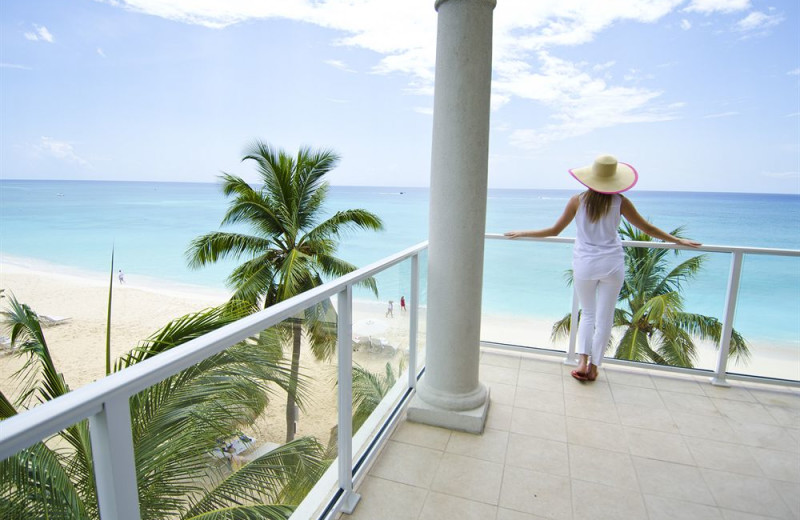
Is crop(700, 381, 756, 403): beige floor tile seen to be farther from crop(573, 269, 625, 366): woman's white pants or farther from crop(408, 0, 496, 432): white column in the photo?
crop(408, 0, 496, 432): white column

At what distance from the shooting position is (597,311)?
11.2 ft

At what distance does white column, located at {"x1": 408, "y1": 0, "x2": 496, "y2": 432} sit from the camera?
2.50 metres

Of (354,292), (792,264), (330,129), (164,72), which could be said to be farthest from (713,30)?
(164,72)

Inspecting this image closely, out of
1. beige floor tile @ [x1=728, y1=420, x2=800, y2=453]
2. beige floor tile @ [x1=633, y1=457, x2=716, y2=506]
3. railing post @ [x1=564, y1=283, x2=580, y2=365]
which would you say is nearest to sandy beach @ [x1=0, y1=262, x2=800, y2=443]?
railing post @ [x1=564, y1=283, x2=580, y2=365]

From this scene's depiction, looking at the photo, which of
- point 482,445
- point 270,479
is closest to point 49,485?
point 270,479

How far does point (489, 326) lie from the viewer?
4.50 m

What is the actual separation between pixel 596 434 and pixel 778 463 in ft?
3.16

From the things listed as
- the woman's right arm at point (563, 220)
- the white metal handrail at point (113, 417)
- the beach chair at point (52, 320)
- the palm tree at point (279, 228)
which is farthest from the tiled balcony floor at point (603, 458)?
the beach chair at point (52, 320)

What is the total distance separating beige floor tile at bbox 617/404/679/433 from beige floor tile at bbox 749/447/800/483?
434mm

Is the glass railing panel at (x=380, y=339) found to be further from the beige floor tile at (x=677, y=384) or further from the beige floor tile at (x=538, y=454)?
the beige floor tile at (x=677, y=384)

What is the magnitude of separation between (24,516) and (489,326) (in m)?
3.86

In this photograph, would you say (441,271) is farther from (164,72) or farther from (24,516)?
(164,72)

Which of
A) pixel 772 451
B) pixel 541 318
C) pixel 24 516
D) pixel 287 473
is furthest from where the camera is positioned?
pixel 541 318

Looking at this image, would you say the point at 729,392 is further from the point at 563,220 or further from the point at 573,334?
the point at 563,220
